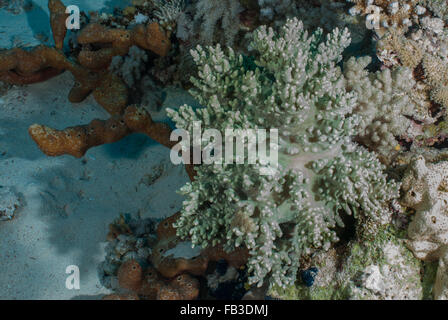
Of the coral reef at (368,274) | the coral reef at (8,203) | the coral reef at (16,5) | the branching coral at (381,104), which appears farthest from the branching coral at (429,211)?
the coral reef at (16,5)

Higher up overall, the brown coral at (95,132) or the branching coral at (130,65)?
the branching coral at (130,65)

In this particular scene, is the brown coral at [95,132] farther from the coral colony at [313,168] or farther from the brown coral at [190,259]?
the brown coral at [190,259]

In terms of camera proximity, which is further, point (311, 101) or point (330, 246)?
point (330, 246)

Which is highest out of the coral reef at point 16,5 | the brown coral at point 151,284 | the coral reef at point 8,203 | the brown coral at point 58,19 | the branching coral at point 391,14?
the coral reef at point 16,5

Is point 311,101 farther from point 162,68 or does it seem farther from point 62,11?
point 62,11

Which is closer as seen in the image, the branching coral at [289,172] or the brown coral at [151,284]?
the branching coral at [289,172]

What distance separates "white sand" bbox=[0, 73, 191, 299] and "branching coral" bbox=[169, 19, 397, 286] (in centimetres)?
211

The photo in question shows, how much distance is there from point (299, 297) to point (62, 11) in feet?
20.3

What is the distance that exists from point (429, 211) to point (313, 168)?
3.19ft

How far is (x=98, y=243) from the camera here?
4.74 m

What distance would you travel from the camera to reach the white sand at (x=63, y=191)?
4.41m

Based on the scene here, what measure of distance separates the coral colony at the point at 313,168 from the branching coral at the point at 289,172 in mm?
13
